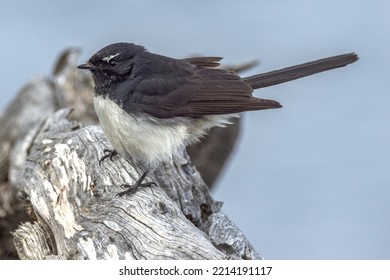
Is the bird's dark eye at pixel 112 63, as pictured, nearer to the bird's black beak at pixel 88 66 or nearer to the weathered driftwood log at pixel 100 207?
the bird's black beak at pixel 88 66

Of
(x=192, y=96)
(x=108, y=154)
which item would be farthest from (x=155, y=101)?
(x=108, y=154)

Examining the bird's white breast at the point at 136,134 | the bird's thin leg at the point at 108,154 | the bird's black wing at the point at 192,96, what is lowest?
the bird's thin leg at the point at 108,154

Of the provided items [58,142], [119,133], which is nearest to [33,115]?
[58,142]

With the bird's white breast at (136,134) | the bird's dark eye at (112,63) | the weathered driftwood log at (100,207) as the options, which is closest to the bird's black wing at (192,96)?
the bird's white breast at (136,134)

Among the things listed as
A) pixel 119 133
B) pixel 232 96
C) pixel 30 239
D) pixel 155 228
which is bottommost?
pixel 30 239

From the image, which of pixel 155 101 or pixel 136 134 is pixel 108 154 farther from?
pixel 155 101

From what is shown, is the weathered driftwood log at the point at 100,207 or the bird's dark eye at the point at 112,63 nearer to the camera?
the weathered driftwood log at the point at 100,207

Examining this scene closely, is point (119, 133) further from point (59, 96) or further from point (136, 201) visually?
point (59, 96)

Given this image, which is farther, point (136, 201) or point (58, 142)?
point (58, 142)
